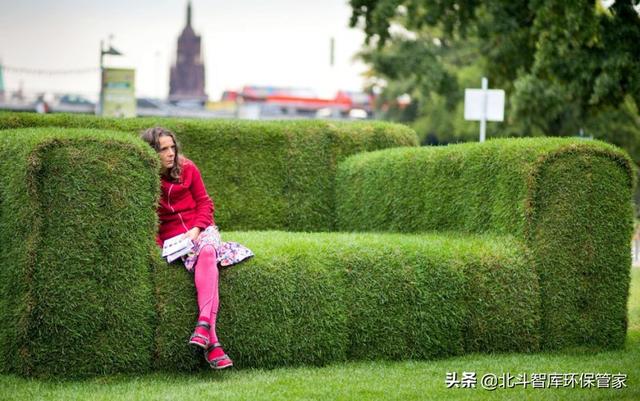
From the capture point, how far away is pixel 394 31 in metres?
47.5

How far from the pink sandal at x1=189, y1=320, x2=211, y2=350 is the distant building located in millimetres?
141095

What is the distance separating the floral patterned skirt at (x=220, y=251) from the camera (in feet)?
20.5

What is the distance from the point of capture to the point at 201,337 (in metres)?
5.96

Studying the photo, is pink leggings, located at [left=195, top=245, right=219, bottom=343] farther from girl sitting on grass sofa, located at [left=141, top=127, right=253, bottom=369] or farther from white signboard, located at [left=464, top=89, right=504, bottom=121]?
white signboard, located at [left=464, top=89, right=504, bottom=121]

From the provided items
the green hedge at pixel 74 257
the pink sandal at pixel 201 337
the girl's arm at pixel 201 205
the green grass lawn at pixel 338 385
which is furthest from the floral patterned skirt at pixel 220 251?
the green grass lawn at pixel 338 385

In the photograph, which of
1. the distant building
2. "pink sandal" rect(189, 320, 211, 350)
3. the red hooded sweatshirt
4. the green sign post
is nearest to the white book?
the red hooded sweatshirt

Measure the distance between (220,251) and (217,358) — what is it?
708 mm

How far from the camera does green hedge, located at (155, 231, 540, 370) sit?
20.7 feet

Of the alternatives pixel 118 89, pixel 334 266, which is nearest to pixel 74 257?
pixel 334 266

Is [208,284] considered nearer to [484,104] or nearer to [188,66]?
[484,104]

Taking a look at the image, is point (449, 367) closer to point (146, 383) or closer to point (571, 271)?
point (571, 271)

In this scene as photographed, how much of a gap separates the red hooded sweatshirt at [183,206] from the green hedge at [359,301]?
392 millimetres

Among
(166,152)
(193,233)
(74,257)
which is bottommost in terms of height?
(74,257)

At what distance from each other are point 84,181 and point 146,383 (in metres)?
1.25
